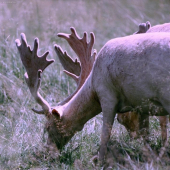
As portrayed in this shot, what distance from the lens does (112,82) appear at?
4.44m

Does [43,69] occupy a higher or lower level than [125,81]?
higher

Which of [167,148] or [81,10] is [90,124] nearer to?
[167,148]

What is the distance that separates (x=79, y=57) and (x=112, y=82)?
1093 millimetres

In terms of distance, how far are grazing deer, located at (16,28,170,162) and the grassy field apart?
279 millimetres

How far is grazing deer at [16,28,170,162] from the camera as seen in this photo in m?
3.93

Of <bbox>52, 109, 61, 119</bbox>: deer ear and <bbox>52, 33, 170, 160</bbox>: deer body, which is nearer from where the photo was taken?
<bbox>52, 33, 170, 160</bbox>: deer body

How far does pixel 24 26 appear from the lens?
10.2 meters

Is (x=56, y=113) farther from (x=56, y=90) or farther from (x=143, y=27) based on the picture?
(x=56, y=90)

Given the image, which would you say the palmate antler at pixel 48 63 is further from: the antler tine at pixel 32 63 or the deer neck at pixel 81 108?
the deer neck at pixel 81 108

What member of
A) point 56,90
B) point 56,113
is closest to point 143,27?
point 56,113

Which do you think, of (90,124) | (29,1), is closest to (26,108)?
(90,124)

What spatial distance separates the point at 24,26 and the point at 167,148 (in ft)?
21.0

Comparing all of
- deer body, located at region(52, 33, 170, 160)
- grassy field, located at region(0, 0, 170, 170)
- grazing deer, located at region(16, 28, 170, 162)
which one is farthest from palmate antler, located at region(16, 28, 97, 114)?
grassy field, located at region(0, 0, 170, 170)

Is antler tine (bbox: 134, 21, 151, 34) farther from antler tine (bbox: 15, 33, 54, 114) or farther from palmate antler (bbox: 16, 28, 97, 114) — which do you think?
antler tine (bbox: 15, 33, 54, 114)
